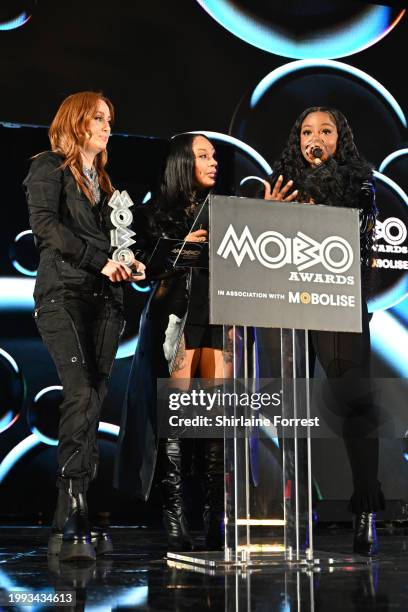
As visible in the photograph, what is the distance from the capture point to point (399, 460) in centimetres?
465

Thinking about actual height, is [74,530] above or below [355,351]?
below

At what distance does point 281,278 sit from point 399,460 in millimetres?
2406

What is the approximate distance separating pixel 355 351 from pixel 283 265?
2.04 feet

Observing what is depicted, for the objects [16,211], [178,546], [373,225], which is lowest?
[178,546]

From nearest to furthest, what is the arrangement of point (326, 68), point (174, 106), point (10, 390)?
point (10, 390) → point (174, 106) → point (326, 68)

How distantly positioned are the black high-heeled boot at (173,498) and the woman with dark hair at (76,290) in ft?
0.74

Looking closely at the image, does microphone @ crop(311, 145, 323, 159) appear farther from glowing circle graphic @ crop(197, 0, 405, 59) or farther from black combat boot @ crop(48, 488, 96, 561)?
glowing circle graphic @ crop(197, 0, 405, 59)

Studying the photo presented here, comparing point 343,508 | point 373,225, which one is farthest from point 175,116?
point 343,508

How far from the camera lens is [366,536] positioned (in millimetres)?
2889

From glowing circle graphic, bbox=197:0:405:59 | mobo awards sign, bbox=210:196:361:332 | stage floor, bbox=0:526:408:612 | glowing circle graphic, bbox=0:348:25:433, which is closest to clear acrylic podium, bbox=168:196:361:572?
mobo awards sign, bbox=210:196:361:332

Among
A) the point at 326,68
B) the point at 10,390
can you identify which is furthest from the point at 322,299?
the point at 326,68

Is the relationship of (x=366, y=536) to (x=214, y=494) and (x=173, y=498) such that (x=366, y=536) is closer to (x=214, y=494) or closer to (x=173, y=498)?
(x=214, y=494)

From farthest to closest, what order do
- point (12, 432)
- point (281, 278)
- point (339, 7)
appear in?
1. point (339, 7)
2. point (12, 432)
3. point (281, 278)

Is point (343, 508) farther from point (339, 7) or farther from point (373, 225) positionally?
point (339, 7)
